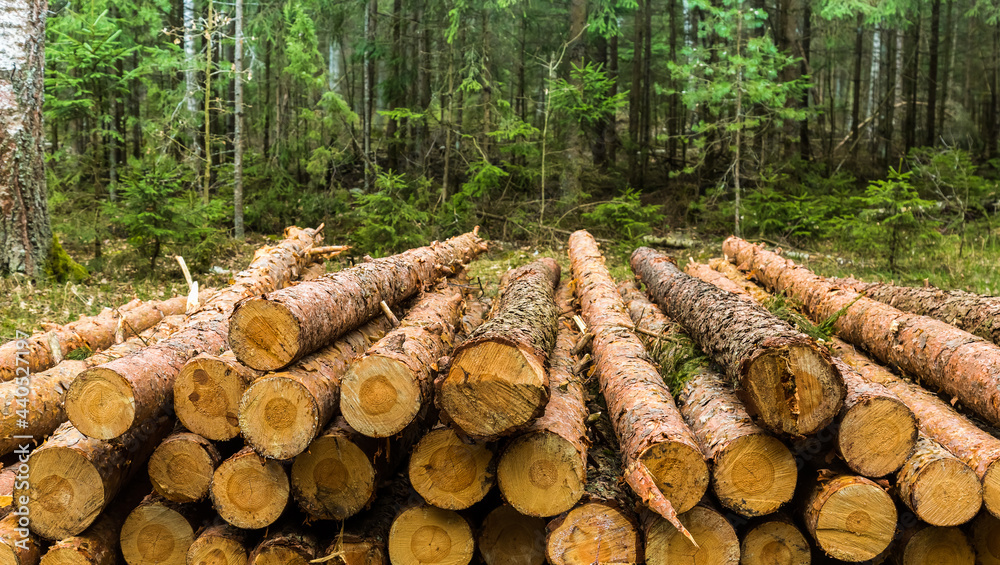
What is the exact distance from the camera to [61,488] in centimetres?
320

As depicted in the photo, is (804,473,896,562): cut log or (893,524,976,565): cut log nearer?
(804,473,896,562): cut log

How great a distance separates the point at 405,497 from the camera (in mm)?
3537

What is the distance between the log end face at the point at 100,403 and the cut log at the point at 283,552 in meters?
0.97

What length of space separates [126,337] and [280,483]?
11.2 ft

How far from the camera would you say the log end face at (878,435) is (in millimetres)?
3037

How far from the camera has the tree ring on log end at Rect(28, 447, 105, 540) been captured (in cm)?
320

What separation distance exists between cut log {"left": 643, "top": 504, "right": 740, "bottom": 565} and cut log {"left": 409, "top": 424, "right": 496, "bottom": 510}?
0.89 m

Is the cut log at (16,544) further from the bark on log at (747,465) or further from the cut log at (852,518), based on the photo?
the cut log at (852,518)

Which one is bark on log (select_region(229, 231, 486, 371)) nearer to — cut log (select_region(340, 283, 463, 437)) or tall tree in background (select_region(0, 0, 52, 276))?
cut log (select_region(340, 283, 463, 437))

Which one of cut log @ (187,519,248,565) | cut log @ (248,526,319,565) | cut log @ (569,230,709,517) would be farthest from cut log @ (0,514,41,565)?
Answer: cut log @ (569,230,709,517)

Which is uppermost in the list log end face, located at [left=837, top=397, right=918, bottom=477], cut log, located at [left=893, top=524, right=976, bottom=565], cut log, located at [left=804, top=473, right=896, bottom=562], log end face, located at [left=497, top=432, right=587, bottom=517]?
log end face, located at [left=837, top=397, right=918, bottom=477]

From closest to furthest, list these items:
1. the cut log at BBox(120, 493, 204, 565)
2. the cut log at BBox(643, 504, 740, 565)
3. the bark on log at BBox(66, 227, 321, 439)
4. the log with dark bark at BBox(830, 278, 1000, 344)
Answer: the cut log at BBox(643, 504, 740, 565), the bark on log at BBox(66, 227, 321, 439), the cut log at BBox(120, 493, 204, 565), the log with dark bark at BBox(830, 278, 1000, 344)

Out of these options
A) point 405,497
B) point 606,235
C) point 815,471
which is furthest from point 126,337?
point 606,235

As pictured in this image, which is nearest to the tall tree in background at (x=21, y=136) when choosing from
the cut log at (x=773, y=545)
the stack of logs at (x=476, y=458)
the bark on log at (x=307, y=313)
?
the stack of logs at (x=476, y=458)
